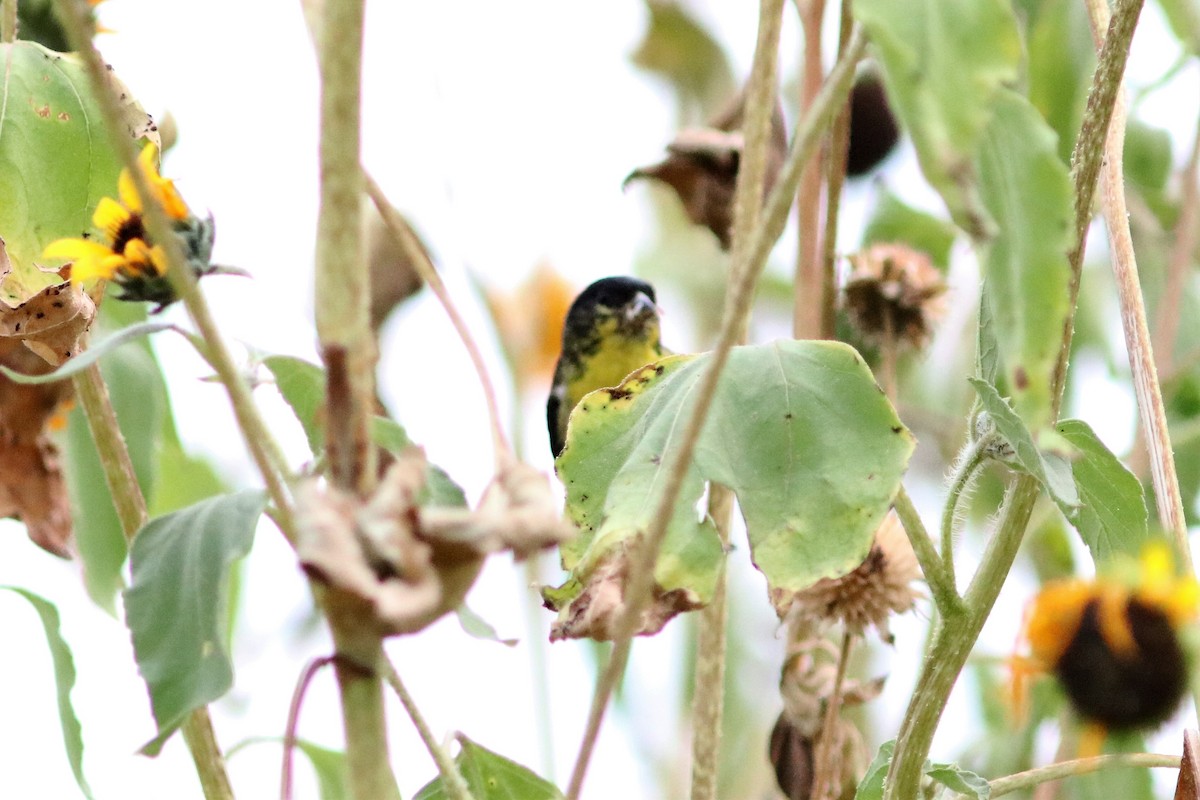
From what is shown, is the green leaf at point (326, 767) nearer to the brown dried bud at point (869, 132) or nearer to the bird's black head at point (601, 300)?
the brown dried bud at point (869, 132)

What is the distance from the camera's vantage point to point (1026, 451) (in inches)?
23.9

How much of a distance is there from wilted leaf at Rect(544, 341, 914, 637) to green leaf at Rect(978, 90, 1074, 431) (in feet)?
0.54

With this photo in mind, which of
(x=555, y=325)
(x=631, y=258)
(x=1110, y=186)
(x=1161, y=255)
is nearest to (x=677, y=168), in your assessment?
(x=1110, y=186)

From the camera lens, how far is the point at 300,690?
477 mm

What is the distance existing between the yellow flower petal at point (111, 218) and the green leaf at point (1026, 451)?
0.39 metres

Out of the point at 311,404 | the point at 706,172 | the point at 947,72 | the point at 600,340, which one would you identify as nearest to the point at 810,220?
the point at 706,172

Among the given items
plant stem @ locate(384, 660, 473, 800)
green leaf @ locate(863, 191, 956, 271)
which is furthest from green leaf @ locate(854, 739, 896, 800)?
green leaf @ locate(863, 191, 956, 271)

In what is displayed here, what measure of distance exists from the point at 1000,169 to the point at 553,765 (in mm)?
610

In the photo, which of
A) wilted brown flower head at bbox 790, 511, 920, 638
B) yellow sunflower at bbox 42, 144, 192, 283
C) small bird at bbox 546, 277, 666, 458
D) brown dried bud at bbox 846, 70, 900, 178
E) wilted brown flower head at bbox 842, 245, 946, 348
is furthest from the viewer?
small bird at bbox 546, 277, 666, 458

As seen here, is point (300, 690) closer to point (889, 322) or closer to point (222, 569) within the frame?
point (222, 569)

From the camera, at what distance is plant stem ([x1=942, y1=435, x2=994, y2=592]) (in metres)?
0.65

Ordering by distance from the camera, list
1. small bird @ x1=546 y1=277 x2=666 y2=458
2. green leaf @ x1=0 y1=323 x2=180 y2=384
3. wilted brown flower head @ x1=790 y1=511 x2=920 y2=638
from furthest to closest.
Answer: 1. small bird @ x1=546 y1=277 x2=666 y2=458
2. wilted brown flower head @ x1=790 y1=511 x2=920 y2=638
3. green leaf @ x1=0 y1=323 x2=180 y2=384

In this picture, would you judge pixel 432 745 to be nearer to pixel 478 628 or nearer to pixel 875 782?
pixel 478 628

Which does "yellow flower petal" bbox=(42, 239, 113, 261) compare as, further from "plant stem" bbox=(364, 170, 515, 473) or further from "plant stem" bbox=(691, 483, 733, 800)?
"plant stem" bbox=(691, 483, 733, 800)
